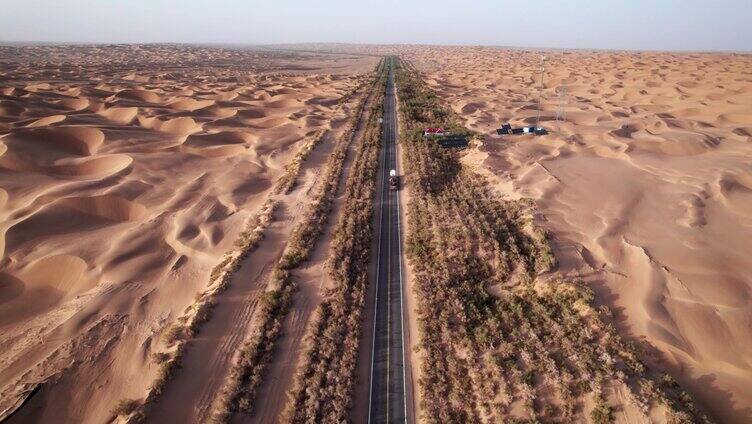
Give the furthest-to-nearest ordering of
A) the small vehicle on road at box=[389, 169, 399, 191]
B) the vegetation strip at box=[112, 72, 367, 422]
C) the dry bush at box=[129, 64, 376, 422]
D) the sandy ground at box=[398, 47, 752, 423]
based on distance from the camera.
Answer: the small vehicle on road at box=[389, 169, 399, 191], the sandy ground at box=[398, 47, 752, 423], the dry bush at box=[129, 64, 376, 422], the vegetation strip at box=[112, 72, 367, 422]

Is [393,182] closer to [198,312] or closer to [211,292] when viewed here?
[211,292]

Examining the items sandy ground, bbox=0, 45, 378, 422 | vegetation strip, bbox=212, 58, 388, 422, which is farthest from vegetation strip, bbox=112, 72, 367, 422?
vegetation strip, bbox=212, 58, 388, 422

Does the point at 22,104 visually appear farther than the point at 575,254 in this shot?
Yes

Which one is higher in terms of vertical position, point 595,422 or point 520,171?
point 520,171

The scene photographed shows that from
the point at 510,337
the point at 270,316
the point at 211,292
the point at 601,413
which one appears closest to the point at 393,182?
the point at 270,316

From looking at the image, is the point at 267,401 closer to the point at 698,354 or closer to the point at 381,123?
the point at 698,354

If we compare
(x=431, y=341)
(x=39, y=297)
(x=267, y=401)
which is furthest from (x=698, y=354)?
(x=39, y=297)

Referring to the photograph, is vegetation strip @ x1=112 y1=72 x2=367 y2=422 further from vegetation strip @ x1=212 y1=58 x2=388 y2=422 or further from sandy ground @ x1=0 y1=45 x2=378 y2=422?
vegetation strip @ x1=212 y1=58 x2=388 y2=422
